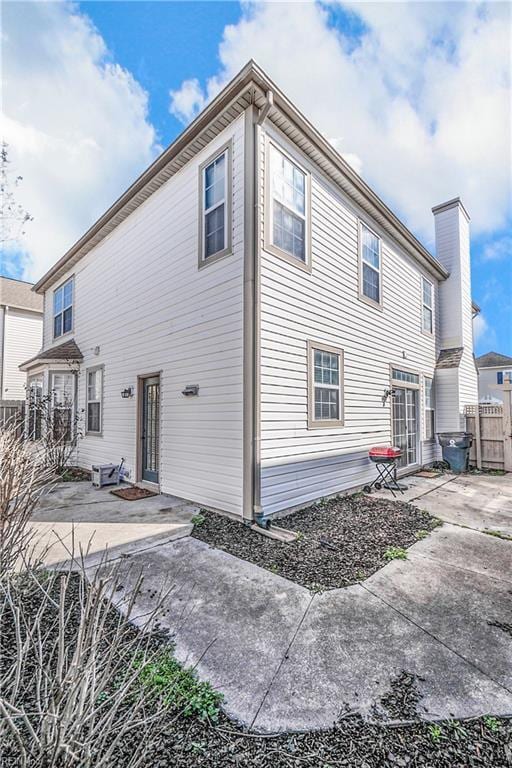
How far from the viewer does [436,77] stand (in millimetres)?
7242

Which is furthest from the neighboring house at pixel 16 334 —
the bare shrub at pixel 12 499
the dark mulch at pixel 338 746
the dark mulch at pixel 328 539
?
the dark mulch at pixel 338 746

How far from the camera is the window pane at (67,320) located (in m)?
10.5

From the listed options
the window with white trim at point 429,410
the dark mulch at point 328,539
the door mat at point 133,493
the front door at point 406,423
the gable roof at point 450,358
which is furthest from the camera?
the gable roof at point 450,358

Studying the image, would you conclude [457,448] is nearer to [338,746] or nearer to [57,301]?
→ [338,746]

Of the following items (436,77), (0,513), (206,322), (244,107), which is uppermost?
(436,77)

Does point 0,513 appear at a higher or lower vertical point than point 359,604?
higher

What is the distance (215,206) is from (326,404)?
12.3 ft

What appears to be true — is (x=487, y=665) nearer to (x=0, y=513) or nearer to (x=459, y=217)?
(x=0, y=513)

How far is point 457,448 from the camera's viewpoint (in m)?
9.29

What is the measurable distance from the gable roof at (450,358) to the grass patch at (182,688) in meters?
10.9

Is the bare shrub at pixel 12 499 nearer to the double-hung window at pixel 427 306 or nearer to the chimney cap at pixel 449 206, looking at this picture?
the double-hung window at pixel 427 306

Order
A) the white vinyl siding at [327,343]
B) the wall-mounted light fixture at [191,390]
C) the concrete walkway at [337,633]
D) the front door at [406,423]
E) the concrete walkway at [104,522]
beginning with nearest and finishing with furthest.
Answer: the concrete walkway at [337,633] → the concrete walkway at [104,522] → the white vinyl siding at [327,343] → the wall-mounted light fixture at [191,390] → the front door at [406,423]

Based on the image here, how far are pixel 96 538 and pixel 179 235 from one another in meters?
5.01

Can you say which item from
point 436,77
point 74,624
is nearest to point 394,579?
point 74,624
